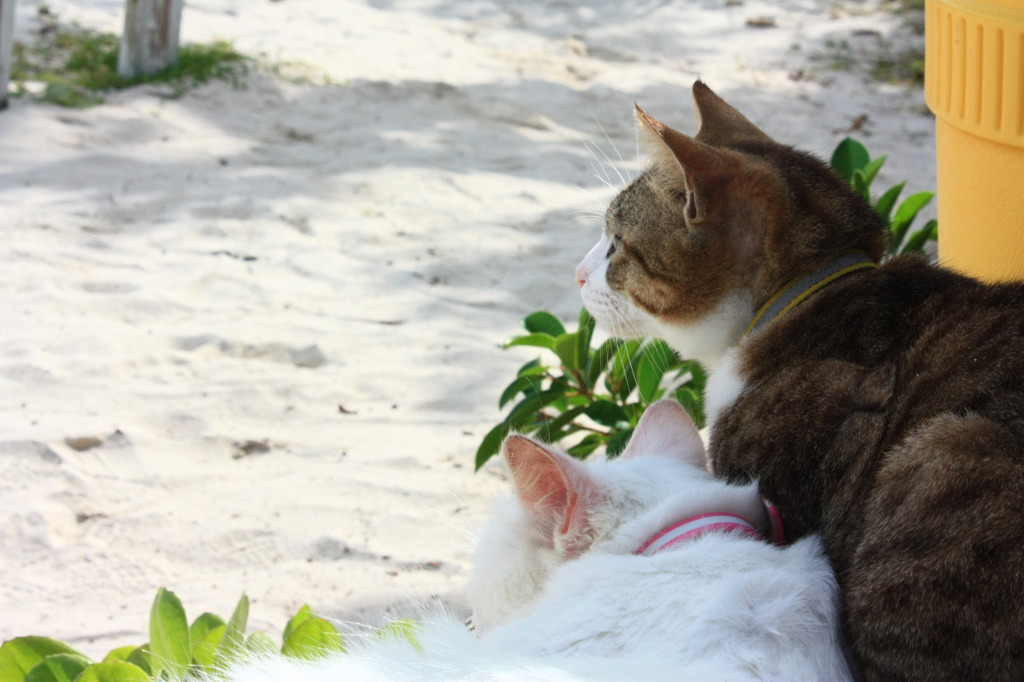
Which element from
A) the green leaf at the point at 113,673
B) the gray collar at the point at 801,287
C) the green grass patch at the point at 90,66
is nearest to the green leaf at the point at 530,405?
the gray collar at the point at 801,287

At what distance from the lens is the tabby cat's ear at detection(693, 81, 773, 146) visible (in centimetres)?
274

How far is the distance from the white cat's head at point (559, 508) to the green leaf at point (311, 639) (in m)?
0.30

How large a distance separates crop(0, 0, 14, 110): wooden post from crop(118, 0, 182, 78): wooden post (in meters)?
0.72

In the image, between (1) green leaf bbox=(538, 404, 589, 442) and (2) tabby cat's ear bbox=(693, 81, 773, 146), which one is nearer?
(2) tabby cat's ear bbox=(693, 81, 773, 146)

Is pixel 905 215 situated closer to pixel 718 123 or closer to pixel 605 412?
pixel 718 123

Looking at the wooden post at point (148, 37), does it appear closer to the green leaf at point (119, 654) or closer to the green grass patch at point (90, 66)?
the green grass patch at point (90, 66)

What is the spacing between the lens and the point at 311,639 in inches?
79.2

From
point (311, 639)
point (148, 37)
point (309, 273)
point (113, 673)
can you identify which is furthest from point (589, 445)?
point (148, 37)

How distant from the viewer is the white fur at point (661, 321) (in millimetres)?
2436

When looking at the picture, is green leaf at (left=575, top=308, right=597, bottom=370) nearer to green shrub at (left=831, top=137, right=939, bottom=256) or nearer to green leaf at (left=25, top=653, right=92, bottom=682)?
green shrub at (left=831, top=137, right=939, bottom=256)

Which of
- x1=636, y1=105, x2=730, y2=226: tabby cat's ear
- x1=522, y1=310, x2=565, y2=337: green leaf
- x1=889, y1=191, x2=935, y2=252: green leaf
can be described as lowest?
x1=522, y1=310, x2=565, y2=337: green leaf

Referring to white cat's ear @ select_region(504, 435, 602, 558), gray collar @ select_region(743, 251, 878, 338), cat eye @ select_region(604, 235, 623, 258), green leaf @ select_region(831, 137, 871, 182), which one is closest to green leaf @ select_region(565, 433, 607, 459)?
cat eye @ select_region(604, 235, 623, 258)

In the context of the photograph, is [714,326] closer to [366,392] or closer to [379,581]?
[379,581]

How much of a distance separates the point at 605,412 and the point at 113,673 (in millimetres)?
1622
